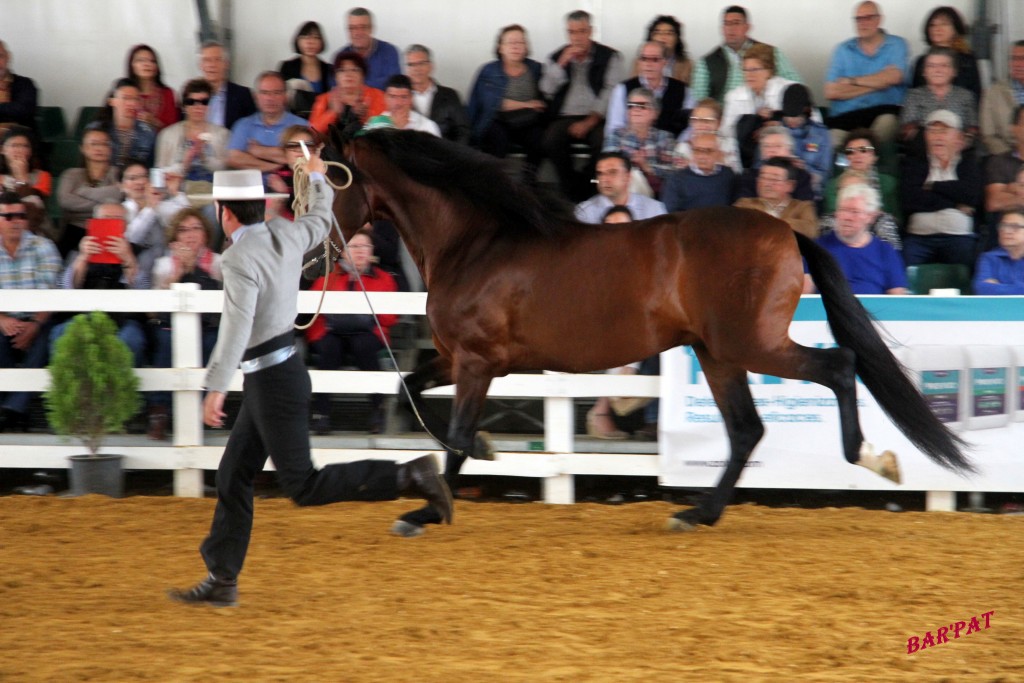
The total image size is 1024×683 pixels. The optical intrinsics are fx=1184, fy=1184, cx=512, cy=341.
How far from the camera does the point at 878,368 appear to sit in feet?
18.9

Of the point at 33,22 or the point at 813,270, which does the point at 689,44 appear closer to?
the point at 813,270

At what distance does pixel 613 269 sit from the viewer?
5.76m

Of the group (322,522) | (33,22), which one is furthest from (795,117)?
(33,22)

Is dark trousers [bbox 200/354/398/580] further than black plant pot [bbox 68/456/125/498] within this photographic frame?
No

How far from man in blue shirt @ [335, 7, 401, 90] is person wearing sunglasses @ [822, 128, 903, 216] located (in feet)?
11.4

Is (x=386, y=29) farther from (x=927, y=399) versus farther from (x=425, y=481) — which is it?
(x=425, y=481)

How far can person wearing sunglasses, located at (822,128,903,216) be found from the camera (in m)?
8.04

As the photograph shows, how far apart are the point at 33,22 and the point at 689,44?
218 inches

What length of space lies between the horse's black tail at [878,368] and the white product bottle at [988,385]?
0.77 m

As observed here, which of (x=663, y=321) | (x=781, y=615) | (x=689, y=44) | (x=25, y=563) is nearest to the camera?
(x=781, y=615)

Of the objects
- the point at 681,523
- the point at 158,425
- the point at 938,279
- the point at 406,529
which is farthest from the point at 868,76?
the point at 158,425

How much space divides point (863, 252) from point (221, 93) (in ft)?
16.3

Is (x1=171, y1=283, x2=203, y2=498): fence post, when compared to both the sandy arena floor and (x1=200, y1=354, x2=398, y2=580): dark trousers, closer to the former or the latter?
the sandy arena floor

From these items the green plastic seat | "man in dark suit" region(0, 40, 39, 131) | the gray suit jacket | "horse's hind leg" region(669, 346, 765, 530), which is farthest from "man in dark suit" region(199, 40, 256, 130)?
the green plastic seat
